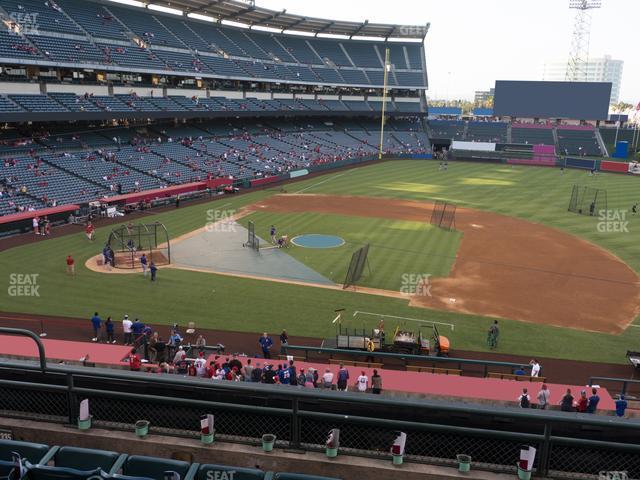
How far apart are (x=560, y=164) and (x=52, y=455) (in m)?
100

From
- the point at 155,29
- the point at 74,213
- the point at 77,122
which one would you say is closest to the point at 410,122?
the point at 155,29

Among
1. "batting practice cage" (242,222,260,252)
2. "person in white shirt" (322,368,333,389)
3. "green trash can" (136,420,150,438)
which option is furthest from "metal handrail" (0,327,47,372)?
"batting practice cage" (242,222,260,252)

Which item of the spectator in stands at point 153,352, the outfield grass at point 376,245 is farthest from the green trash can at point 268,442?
the outfield grass at point 376,245

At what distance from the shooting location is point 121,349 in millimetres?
18734

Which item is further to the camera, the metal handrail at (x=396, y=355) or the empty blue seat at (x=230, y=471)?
the metal handrail at (x=396, y=355)

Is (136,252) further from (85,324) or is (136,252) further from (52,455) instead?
(52,455)

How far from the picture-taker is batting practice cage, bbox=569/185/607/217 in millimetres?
51000

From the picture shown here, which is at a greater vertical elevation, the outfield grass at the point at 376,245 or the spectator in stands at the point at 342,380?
the outfield grass at the point at 376,245

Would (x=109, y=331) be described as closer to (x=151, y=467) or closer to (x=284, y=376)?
(x=284, y=376)

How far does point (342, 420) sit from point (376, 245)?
108ft

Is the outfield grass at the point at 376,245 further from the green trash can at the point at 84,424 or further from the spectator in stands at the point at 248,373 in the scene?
the green trash can at the point at 84,424

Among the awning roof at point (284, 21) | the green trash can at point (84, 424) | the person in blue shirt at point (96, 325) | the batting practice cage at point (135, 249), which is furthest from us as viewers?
the awning roof at point (284, 21)

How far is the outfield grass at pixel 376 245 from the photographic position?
32344 millimetres

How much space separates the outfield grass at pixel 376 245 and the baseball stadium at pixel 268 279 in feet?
1.18
